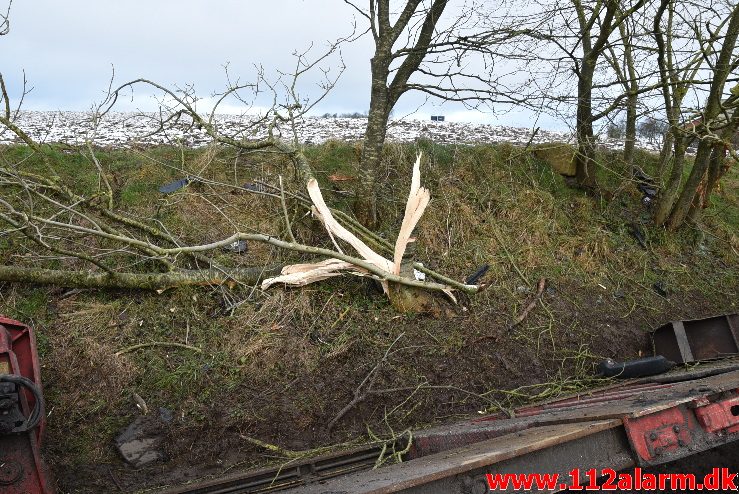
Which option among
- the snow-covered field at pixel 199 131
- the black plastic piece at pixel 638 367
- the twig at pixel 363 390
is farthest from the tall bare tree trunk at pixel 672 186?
the twig at pixel 363 390

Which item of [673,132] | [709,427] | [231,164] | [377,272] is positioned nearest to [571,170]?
[673,132]

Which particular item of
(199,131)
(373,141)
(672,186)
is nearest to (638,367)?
(672,186)

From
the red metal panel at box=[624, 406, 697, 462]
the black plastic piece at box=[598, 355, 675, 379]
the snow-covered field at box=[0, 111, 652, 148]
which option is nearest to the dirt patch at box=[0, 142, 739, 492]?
the black plastic piece at box=[598, 355, 675, 379]

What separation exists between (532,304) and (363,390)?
2583 millimetres

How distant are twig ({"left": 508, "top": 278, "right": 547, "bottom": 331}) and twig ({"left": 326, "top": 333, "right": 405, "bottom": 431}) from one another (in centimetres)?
162

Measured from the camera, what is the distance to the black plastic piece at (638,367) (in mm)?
5609

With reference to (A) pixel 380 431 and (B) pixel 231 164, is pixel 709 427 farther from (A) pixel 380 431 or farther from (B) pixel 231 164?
(B) pixel 231 164

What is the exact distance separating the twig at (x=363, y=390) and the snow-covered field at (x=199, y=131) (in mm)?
3391

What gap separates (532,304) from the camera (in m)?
6.84

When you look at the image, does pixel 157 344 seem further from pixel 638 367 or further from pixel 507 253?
pixel 638 367

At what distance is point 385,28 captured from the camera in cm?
677

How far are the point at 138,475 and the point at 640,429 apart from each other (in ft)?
12.9

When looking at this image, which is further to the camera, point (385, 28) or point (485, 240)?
point (485, 240)

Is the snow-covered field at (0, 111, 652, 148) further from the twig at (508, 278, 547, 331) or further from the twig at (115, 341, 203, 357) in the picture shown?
the twig at (115, 341, 203, 357)
